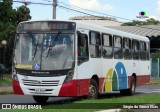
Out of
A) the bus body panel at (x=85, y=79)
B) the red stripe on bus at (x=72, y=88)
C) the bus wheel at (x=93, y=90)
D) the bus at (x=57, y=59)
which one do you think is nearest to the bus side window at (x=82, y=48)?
the bus at (x=57, y=59)

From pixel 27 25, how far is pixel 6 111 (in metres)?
5.05

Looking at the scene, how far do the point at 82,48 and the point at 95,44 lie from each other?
138 cm

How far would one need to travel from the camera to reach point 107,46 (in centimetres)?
1869

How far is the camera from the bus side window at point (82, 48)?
52.0 ft

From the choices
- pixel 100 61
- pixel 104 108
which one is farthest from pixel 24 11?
pixel 104 108

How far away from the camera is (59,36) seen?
15703mm

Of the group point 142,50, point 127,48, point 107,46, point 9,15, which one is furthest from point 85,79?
point 9,15

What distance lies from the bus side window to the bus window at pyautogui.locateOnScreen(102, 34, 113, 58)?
1959 millimetres

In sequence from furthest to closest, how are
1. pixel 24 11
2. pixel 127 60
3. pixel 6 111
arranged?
pixel 24 11, pixel 127 60, pixel 6 111

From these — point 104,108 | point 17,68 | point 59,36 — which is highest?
point 59,36

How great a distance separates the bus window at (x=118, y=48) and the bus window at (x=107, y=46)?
21.6 inches

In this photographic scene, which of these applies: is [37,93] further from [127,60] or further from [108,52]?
[127,60]

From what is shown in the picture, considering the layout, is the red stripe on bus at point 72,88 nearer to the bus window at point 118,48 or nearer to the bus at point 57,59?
the bus at point 57,59

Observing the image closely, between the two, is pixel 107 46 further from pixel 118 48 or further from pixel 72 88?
pixel 72 88
